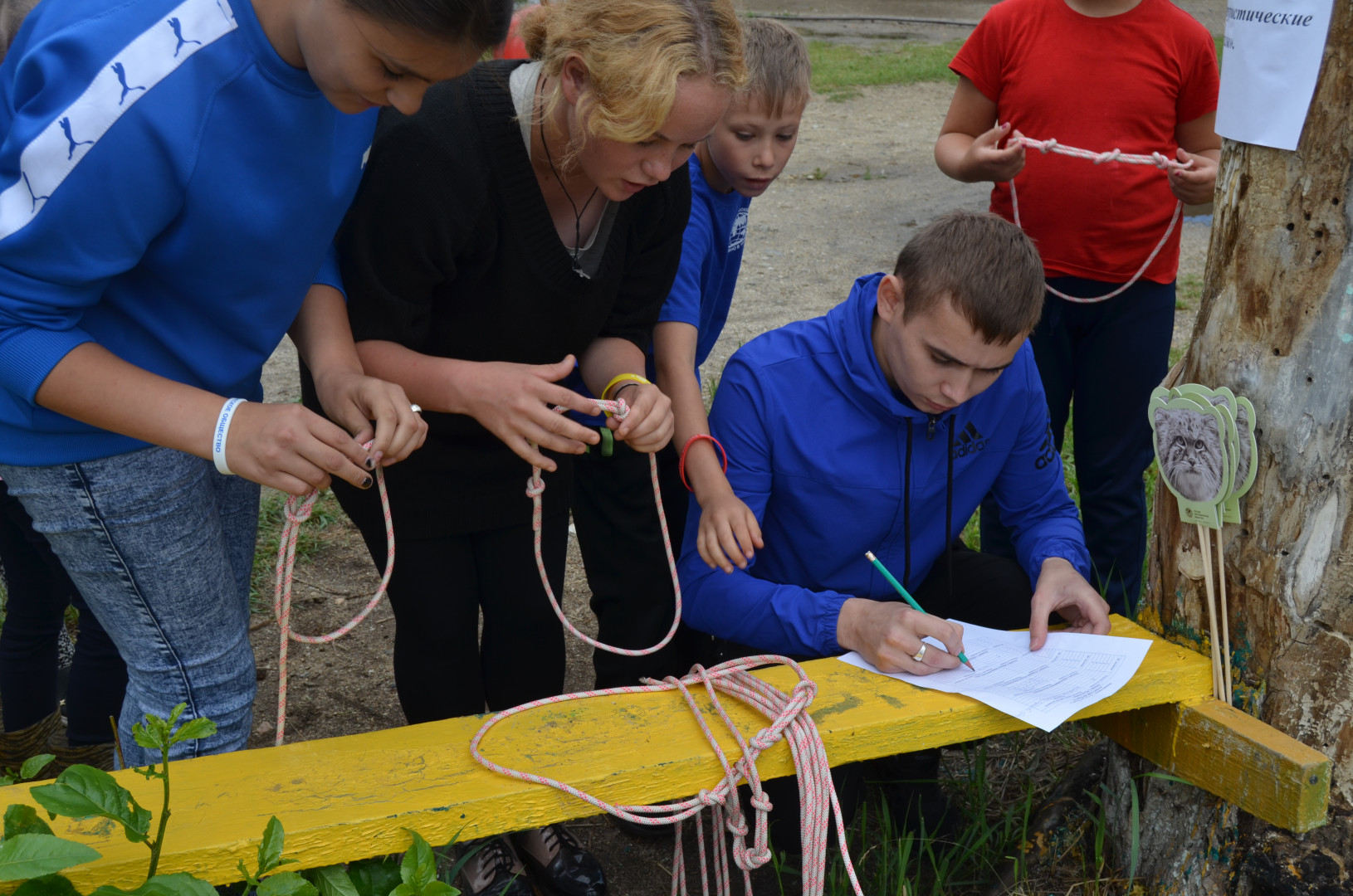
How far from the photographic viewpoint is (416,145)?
174 centimetres

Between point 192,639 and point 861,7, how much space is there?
59.9 feet

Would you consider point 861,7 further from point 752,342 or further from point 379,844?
point 379,844

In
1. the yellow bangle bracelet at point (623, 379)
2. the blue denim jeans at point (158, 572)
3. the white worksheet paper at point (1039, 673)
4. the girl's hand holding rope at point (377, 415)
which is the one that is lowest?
the white worksheet paper at point (1039, 673)

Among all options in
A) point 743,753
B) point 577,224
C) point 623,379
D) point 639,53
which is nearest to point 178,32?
point 639,53

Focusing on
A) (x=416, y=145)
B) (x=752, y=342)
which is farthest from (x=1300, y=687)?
(x=416, y=145)

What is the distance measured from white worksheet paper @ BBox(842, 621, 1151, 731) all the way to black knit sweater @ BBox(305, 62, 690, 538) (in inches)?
29.1

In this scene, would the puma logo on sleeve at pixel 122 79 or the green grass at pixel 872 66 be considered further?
the green grass at pixel 872 66

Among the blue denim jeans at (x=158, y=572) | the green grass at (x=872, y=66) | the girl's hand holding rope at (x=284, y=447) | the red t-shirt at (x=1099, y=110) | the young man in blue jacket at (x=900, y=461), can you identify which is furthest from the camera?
the green grass at (x=872, y=66)

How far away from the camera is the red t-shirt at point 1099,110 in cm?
261

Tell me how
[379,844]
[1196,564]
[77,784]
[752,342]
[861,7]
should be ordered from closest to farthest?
[77,784]
[379,844]
[1196,564]
[752,342]
[861,7]

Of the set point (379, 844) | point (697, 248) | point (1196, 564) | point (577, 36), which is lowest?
point (379, 844)

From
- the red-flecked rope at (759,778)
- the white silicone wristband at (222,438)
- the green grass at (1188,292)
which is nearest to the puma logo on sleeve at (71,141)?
the white silicone wristband at (222,438)

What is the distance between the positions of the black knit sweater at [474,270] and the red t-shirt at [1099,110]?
110cm

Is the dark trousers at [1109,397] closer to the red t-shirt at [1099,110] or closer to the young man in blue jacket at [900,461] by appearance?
the red t-shirt at [1099,110]
